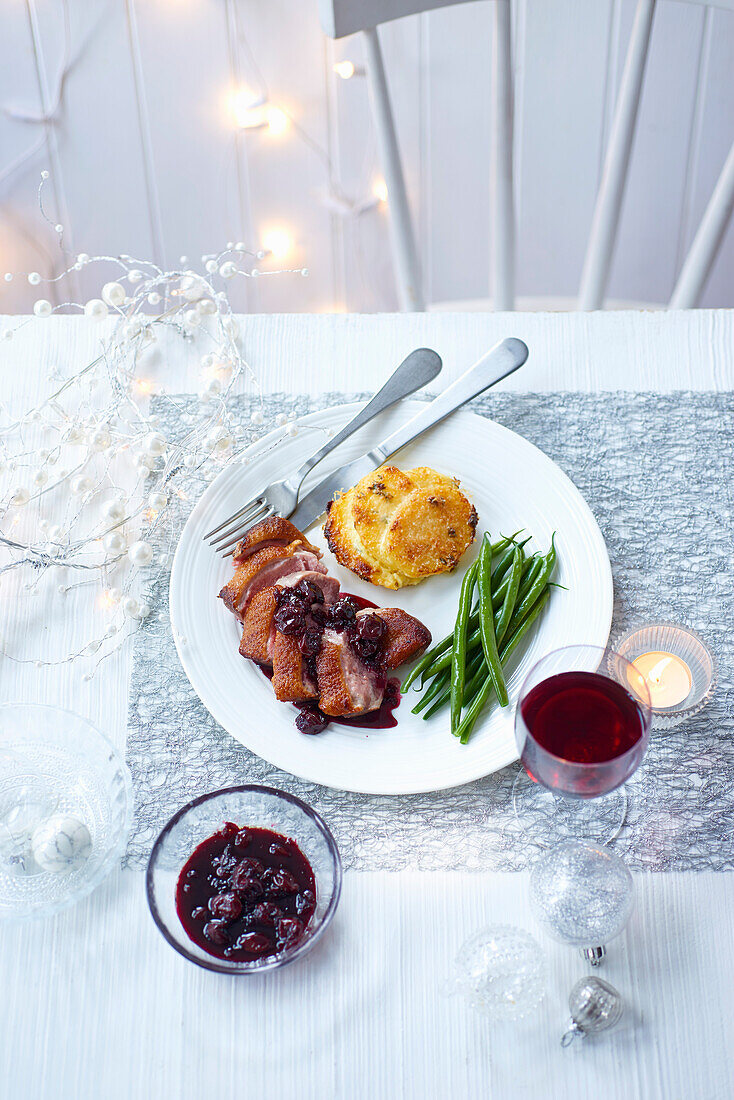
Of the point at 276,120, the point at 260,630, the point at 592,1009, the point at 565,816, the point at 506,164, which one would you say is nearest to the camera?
the point at 592,1009

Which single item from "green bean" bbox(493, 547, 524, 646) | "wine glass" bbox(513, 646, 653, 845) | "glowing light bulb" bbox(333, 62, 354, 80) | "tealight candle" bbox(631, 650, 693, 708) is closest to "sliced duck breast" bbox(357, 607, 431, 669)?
"green bean" bbox(493, 547, 524, 646)

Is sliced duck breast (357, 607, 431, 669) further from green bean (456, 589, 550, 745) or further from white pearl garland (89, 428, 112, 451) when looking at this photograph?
white pearl garland (89, 428, 112, 451)

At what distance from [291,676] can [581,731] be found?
419mm

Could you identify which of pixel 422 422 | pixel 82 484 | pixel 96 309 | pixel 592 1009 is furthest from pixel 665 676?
pixel 96 309

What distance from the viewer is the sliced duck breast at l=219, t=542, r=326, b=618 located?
148cm

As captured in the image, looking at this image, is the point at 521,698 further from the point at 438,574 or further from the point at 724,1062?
the point at 724,1062

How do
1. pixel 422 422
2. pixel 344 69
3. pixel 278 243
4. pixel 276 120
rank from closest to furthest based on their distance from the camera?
pixel 422 422
pixel 344 69
pixel 276 120
pixel 278 243

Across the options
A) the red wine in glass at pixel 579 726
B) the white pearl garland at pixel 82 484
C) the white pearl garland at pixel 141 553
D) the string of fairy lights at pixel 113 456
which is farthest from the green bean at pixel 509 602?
the white pearl garland at pixel 82 484

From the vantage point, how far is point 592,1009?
1183 mm

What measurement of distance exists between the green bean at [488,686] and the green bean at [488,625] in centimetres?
1

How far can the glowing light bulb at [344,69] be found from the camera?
2.91 meters

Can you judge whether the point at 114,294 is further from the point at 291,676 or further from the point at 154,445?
the point at 291,676

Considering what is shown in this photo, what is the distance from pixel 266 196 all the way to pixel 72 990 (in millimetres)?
2638

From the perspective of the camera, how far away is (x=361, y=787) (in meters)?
1.32
